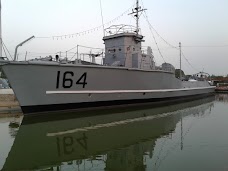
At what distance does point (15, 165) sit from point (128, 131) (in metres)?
3.66

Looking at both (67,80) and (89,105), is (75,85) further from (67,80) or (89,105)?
(89,105)

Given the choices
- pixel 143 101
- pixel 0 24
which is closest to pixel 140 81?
pixel 143 101

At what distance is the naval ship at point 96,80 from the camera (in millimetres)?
9831

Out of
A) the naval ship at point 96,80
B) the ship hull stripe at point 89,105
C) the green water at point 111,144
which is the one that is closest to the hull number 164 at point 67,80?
the naval ship at point 96,80

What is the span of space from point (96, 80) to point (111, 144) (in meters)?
5.42

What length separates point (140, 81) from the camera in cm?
1338

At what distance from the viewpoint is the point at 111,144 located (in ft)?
20.6

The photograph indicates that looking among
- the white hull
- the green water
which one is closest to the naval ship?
the white hull

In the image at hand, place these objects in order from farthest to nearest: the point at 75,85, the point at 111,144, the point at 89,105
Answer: the point at 89,105, the point at 75,85, the point at 111,144

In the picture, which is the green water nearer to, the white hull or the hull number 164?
the white hull

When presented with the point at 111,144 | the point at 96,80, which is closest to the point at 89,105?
the point at 96,80

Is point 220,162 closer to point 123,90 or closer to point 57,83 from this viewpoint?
point 57,83

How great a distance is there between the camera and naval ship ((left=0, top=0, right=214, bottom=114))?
387 inches

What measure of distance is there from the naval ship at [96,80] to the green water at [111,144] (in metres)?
0.98
